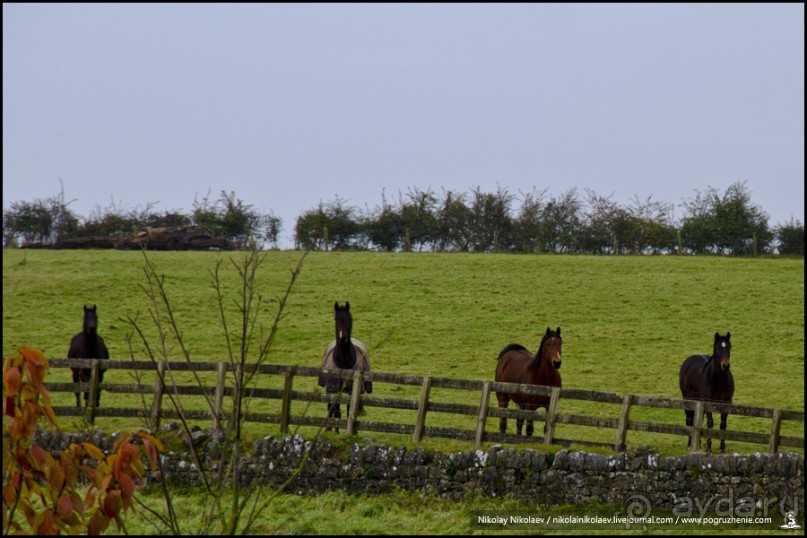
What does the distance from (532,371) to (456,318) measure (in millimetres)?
13252

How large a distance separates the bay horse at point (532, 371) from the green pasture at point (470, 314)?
43.4 inches

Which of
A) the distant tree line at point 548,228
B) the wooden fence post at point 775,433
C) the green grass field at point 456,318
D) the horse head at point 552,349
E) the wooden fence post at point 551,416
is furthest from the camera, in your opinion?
the distant tree line at point 548,228

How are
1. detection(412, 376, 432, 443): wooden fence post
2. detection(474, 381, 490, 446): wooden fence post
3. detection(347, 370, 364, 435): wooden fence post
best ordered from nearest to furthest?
detection(474, 381, 490, 446): wooden fence post, detection(412, 376, 432, 443): wooden fence post, detection(347, 370, 364, 435): wooden fence post

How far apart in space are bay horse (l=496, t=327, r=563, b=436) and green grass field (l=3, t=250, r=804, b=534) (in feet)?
3.65

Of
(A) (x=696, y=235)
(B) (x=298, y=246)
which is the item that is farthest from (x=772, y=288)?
(B) (x=298, y=246)

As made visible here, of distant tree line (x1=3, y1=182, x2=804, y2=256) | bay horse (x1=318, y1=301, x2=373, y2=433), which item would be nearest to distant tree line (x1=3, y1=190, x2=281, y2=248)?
distant tree line (x1=3, y1=182, x2=804, y2=256)

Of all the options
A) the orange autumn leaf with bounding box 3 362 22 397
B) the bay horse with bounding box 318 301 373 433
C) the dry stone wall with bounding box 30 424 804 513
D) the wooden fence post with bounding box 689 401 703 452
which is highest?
the orange autumn leaf with bounding box 3 362 22 397

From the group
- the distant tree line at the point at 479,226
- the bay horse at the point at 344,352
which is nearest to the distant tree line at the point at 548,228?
the distant tree line at the point at 479,226

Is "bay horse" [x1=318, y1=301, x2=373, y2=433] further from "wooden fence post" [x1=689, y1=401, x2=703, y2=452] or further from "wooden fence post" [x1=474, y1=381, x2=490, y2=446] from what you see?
"wooden fence post" [x1=689, y1=401, x2=703, y2=452]

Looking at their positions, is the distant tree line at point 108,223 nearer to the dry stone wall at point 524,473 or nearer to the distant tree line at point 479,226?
the distant tree line at point 479,226

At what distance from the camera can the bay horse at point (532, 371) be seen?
15742mm

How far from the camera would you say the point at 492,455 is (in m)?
13.5

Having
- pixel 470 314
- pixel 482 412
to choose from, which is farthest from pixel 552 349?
pixel 470 314

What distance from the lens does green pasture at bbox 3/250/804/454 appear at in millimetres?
21453
